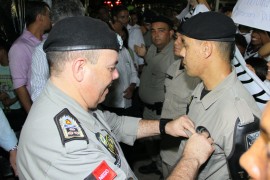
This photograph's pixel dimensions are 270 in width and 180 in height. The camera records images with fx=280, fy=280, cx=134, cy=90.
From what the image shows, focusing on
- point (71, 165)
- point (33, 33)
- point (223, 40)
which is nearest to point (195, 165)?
point (71, 165)

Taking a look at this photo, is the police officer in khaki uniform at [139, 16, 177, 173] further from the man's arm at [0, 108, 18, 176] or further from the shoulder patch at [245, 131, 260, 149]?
the shoulder patch at [245, 131, 260, 149]

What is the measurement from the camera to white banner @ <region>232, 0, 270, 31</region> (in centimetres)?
212

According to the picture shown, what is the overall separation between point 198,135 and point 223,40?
69 centimetres

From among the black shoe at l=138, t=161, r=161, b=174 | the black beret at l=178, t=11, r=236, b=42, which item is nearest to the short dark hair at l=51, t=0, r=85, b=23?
the black beret at l=178, t=11, r=236, b=42

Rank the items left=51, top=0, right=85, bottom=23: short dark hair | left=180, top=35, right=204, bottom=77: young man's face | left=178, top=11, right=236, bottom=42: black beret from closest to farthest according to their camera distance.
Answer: left=178, top=11, right=236, bottom=42: black beret → left=180, top=35, right=204, bottom=77: young man's face → left=51, top=0, right=85, bottom=23: short dark hair

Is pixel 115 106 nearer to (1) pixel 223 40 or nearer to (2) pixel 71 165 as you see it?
(1) pixel 223 40

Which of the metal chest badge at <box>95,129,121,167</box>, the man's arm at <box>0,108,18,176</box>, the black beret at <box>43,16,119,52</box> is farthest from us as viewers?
the man's arm at <box>0,108,18,176</box>

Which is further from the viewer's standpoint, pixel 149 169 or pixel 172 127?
pixel 149 169

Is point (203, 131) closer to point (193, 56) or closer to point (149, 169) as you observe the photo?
point (193, 56)

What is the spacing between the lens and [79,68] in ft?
5.03

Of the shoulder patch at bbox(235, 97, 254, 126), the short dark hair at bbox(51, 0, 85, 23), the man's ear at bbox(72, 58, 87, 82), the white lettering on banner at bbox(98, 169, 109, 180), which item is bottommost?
the white lettering on banner at bbox(98, 169, 109, 180)

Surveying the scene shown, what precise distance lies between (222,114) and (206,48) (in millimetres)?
478

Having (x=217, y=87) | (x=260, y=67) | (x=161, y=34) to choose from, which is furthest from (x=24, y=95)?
(x=260, y=67)

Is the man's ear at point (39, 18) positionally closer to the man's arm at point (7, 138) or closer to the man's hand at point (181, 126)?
the man's arm at point (7, 138)
